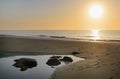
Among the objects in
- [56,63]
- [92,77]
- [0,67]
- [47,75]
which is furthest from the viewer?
[56,63]

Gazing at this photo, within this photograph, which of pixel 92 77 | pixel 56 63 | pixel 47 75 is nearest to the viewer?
pixel 92 77

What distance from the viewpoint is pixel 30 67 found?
1856 centimetres

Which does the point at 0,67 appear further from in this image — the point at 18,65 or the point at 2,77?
the point at 2,77

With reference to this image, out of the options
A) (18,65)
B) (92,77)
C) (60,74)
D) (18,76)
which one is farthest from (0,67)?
(92,77)

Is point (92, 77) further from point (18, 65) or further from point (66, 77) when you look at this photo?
point (18, 65)

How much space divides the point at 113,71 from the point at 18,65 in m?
7.31

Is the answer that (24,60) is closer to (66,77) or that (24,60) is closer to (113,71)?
(66,77)

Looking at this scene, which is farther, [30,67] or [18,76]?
[30,67]

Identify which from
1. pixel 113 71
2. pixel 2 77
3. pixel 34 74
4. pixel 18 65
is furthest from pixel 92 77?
pixel 18 65

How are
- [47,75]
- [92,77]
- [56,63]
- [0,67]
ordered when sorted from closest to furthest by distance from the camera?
[92,77], [47,75], [0,67], [56,63]

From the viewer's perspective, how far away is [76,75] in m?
15.1

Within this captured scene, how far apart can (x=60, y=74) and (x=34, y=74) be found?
173cm

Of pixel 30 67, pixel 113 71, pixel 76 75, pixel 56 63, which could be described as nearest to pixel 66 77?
pixel 76 75

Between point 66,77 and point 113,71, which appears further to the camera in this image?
point 113,71
